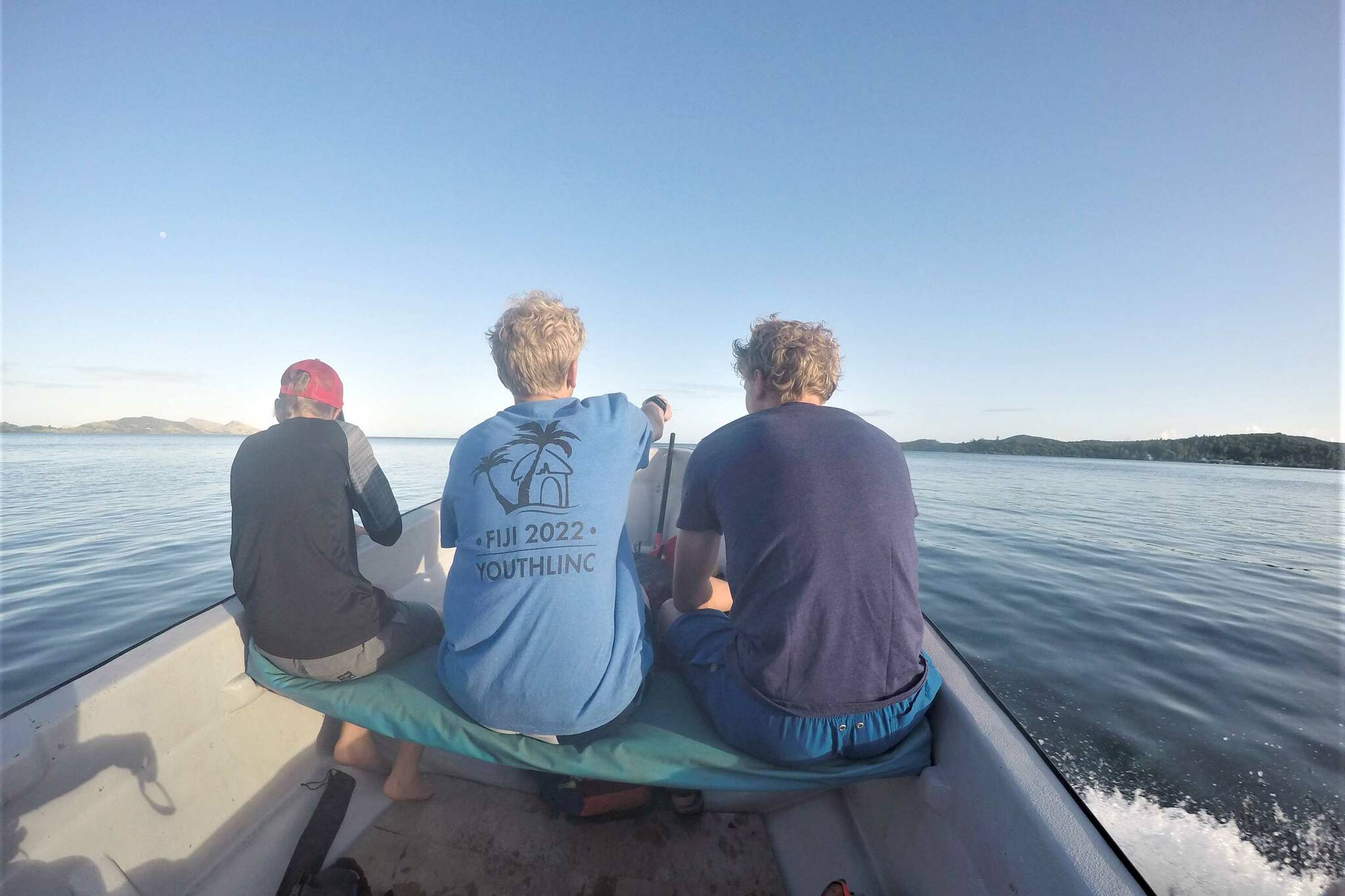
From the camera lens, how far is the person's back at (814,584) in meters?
1.31

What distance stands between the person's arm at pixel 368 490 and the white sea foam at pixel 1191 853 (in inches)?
154

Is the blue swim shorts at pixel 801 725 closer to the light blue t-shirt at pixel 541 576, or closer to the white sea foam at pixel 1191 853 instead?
the light blue t-shirt at pixel 541 576

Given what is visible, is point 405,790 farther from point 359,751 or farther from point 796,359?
point 796,359

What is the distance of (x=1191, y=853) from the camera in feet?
8.91

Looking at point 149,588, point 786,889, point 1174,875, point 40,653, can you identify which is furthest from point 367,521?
point 149,588

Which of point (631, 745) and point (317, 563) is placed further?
point (317, 563)

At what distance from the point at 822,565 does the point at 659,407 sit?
1436mm

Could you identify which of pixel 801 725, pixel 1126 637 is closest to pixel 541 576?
pixel 801 725

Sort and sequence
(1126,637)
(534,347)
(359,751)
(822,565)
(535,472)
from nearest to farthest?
(822,565) → (535,472) → (534,347) → (359,751) → (1126,637)

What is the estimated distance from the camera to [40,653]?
4246 millimetres

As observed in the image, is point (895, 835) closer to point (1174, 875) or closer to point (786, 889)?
point (786, 889)

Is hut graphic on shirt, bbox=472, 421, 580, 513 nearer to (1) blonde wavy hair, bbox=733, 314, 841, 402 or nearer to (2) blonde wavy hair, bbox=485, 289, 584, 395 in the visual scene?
(2) blonde wavy hair, bbox=485, 289, 584, 395

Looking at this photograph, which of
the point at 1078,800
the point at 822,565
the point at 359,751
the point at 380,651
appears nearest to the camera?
the point at 1078,800

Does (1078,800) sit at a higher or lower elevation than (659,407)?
lower
